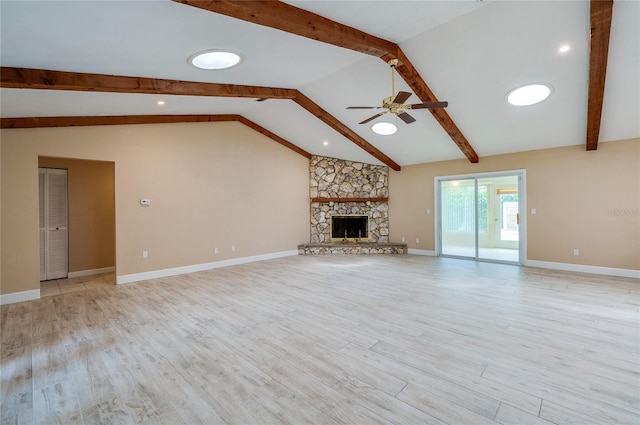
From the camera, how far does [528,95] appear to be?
187 inches

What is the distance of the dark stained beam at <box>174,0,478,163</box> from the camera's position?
7.75ft

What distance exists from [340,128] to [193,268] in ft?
14.6

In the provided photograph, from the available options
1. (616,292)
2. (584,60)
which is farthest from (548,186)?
(584,60)

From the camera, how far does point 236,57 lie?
11.6 feet

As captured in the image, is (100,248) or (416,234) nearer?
(100,248)

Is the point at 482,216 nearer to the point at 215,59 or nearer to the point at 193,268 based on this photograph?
the point at 215,59

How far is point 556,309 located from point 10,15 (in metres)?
6.03

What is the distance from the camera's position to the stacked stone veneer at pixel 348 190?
859 cm

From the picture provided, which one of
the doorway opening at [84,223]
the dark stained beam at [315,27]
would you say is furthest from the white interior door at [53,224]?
the dark stained beam at [315,27]

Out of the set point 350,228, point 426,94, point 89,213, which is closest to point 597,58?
point 426,94

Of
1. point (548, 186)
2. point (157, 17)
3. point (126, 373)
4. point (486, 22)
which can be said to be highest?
point (486, 22)

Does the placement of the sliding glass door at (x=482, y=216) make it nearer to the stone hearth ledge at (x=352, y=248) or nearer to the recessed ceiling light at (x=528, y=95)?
the stone hearth ledge at (x=352, y=248)

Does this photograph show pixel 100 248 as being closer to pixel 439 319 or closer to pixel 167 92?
pixel 167 92

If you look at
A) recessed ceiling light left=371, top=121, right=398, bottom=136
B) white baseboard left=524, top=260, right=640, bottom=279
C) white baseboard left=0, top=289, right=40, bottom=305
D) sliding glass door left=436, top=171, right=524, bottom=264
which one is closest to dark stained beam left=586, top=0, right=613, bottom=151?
sliding glass door left=436, top=171, right=524, bottom=264
